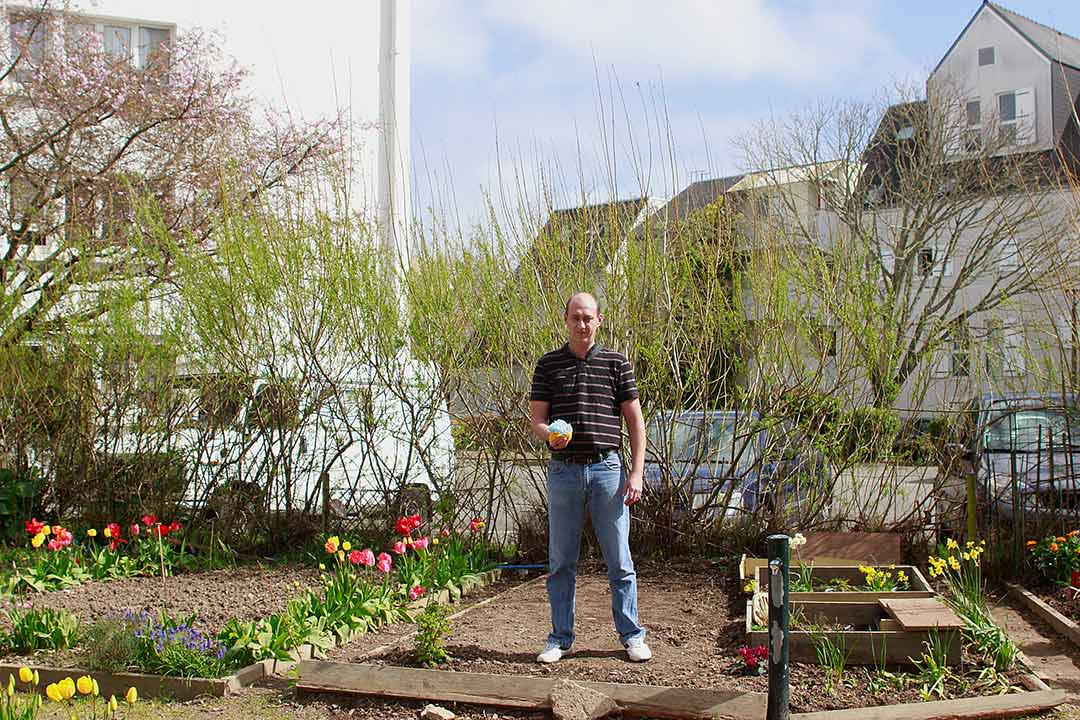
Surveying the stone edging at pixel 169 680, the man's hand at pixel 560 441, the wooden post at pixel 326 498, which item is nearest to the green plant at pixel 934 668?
the man's hand at pixel 560 441

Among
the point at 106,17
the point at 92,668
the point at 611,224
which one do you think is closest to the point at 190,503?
the point at 92,668

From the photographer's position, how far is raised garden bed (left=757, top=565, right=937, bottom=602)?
588cm

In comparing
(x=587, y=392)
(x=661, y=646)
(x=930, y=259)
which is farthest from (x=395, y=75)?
(x=661, y=646)

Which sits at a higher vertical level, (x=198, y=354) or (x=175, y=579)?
(x=198, y=354)

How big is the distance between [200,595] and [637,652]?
3.34 metres

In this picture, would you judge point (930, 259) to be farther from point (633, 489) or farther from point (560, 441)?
point (560, 441)

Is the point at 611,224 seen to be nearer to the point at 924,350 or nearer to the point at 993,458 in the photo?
the point at 924,350

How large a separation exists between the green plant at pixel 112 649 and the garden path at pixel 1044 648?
4.63 metres

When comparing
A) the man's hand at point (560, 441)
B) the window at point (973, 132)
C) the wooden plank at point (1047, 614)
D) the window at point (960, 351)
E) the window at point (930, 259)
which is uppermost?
the window at point (973, 132)

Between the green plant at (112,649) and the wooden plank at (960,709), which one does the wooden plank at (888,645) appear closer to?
the wooden plank at (960,709)

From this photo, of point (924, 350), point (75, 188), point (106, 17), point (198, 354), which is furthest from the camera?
point (106, 17)

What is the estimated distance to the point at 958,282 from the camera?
20.9 meters

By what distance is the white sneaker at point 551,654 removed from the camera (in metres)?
5.17

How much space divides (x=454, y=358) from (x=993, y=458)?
441 cm
